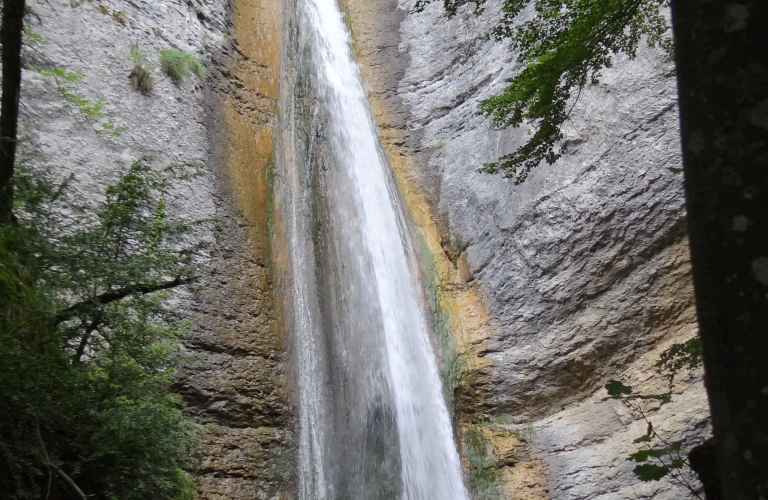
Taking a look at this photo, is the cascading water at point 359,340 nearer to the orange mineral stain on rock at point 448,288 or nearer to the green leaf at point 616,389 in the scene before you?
the orange mineral stain on rock at point 448,288

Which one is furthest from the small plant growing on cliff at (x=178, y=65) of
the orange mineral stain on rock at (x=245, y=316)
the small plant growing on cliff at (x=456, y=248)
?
the small plant growing on cliff at (x=456, y=248)

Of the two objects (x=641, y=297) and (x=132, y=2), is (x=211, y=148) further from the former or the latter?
(x=641, y=297)

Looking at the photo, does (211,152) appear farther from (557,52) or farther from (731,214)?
(731,214)

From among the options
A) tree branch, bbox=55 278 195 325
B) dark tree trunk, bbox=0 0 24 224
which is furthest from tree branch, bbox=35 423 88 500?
dark tree trunk, bbox=0 0 24 224

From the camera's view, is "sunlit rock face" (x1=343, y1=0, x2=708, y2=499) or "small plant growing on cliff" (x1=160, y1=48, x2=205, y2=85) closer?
"sunlit rock face" (x1=343, y1=0, x2=708, y2=499)

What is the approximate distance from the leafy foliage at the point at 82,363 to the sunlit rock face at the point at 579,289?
13.2 feet

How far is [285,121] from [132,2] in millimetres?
3030

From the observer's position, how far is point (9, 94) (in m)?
3.83

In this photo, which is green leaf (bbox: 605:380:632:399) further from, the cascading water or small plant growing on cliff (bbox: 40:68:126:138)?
small plant growing on cliff (bbox: 40:68:126:138)

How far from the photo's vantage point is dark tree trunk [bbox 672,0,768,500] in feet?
3.78

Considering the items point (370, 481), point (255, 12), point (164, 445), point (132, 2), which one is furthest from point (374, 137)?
point (164, 445)

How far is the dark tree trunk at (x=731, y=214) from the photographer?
1151mm

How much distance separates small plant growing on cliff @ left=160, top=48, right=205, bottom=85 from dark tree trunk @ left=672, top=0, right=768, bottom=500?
28.5 ft

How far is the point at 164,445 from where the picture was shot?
13.6 ft
